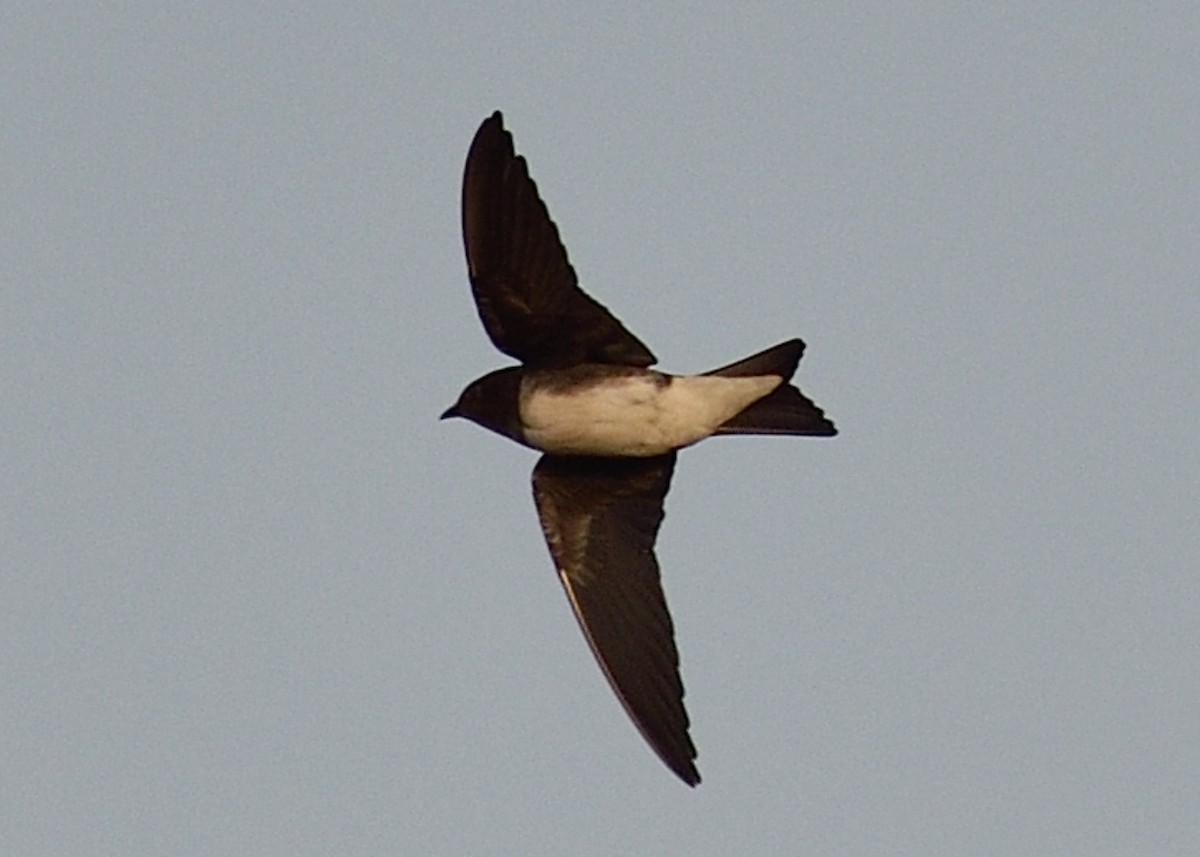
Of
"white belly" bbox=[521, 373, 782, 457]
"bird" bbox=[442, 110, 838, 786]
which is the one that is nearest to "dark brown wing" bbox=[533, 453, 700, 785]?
"bird" bbox=[442, 110, 838, 786]

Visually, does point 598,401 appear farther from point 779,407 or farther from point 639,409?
point 779,407

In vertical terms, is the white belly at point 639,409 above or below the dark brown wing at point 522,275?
below

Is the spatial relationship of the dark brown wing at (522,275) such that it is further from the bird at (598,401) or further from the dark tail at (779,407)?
the dark tail at (779,407)

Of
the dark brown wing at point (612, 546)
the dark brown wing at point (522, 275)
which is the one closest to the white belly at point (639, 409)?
the dark brown wing at point (522, 275)

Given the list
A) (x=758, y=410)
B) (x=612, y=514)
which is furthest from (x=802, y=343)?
(x=612, y=514)

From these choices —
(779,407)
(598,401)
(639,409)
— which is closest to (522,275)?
(598,401)

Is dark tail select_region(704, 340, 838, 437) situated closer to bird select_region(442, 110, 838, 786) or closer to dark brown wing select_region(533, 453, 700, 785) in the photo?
bird select_region(442, 110, 838, 786)

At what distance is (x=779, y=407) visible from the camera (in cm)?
1302

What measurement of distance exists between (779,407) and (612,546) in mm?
988

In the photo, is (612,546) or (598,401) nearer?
(598,401)

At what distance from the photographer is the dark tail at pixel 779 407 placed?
41.6 ft

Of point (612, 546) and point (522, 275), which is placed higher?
point (522, 275)

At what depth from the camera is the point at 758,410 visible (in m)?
13.0

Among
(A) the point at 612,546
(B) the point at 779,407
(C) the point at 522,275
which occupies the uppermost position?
(C) the point at 522,275
